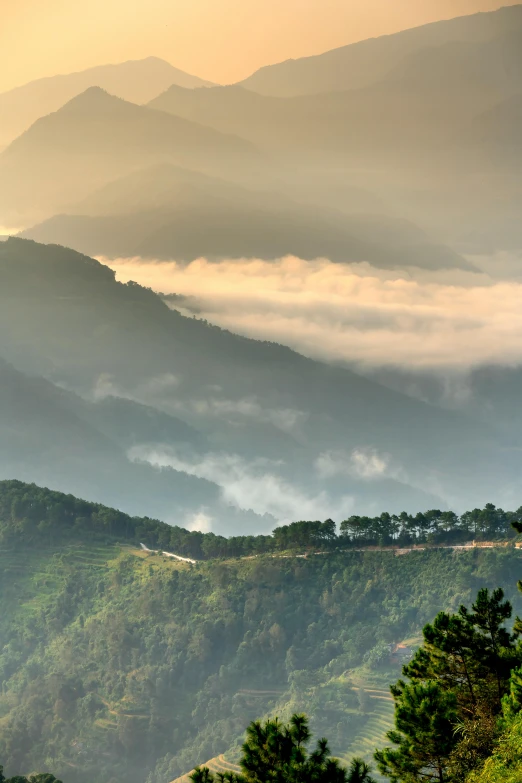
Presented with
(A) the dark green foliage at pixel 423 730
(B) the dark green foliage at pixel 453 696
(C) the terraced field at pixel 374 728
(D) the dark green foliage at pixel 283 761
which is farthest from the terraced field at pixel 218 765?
(D) the dark green foliage at pixel 283 761

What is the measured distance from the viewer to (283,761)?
30938 mm

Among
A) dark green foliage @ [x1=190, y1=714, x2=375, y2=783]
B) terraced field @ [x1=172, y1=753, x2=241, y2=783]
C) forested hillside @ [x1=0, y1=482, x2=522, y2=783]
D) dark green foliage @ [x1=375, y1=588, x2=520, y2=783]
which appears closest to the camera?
dark green foliage @ [x1=190, y1=714, x2=375, y2=783]

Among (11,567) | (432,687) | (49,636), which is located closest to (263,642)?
(49,636)

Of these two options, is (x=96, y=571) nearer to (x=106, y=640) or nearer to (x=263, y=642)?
(x=106, y=640)

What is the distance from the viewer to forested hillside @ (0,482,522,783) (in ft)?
286

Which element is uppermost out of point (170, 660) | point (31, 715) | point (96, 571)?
point (96, 571)

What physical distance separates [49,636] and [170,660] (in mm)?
12888

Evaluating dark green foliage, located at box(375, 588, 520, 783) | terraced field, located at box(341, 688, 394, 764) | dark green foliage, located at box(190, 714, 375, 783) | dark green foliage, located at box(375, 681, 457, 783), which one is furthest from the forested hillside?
dark green foliage, located at box(190, 714, 375, 783)

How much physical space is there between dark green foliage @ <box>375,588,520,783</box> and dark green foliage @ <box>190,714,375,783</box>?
5.69ft

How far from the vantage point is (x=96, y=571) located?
108062 mm

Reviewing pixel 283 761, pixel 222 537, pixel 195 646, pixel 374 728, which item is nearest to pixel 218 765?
pixel 374 728

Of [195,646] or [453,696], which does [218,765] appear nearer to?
[195,646]

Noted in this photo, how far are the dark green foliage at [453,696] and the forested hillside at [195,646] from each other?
48.9m

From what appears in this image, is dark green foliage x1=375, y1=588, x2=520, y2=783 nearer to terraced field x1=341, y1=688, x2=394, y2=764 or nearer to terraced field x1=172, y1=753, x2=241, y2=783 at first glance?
terraced field x1=172, y1=753, x2=241, y2=783
